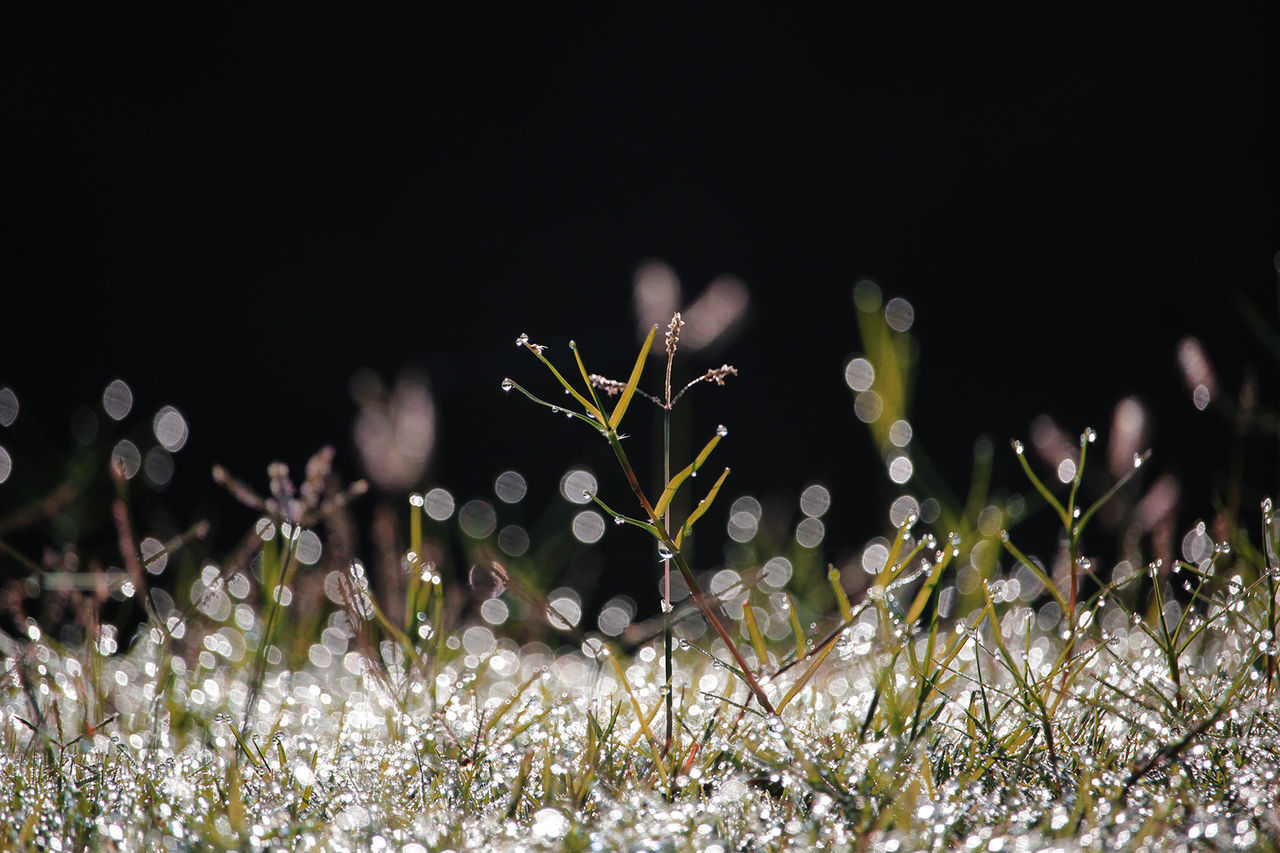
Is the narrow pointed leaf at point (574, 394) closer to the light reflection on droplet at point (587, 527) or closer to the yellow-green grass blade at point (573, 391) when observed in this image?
the yellow-green grass blade at point (573, 391)

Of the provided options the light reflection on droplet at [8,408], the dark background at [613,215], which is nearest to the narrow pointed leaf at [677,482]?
the light reflection on droplet at [8,408]

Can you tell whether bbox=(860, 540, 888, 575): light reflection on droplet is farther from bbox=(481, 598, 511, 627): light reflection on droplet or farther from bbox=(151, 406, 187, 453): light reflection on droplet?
bbox=(151, 406, 187, 453): light reflection on droplet

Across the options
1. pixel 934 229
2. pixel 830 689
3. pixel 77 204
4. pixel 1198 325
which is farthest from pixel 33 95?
pixel 1198 325

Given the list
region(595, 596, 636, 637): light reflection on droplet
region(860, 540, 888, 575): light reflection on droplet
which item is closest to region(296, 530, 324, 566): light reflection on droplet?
region(595, 596, 636, 637): light reflection on droplet

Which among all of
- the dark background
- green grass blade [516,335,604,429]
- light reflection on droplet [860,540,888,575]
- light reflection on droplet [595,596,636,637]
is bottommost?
green grass blade [516,335,604,429]

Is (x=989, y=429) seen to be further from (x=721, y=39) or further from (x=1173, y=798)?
(x=1173, y=798)

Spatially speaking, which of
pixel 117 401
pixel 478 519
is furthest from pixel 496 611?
pixel 117 401
